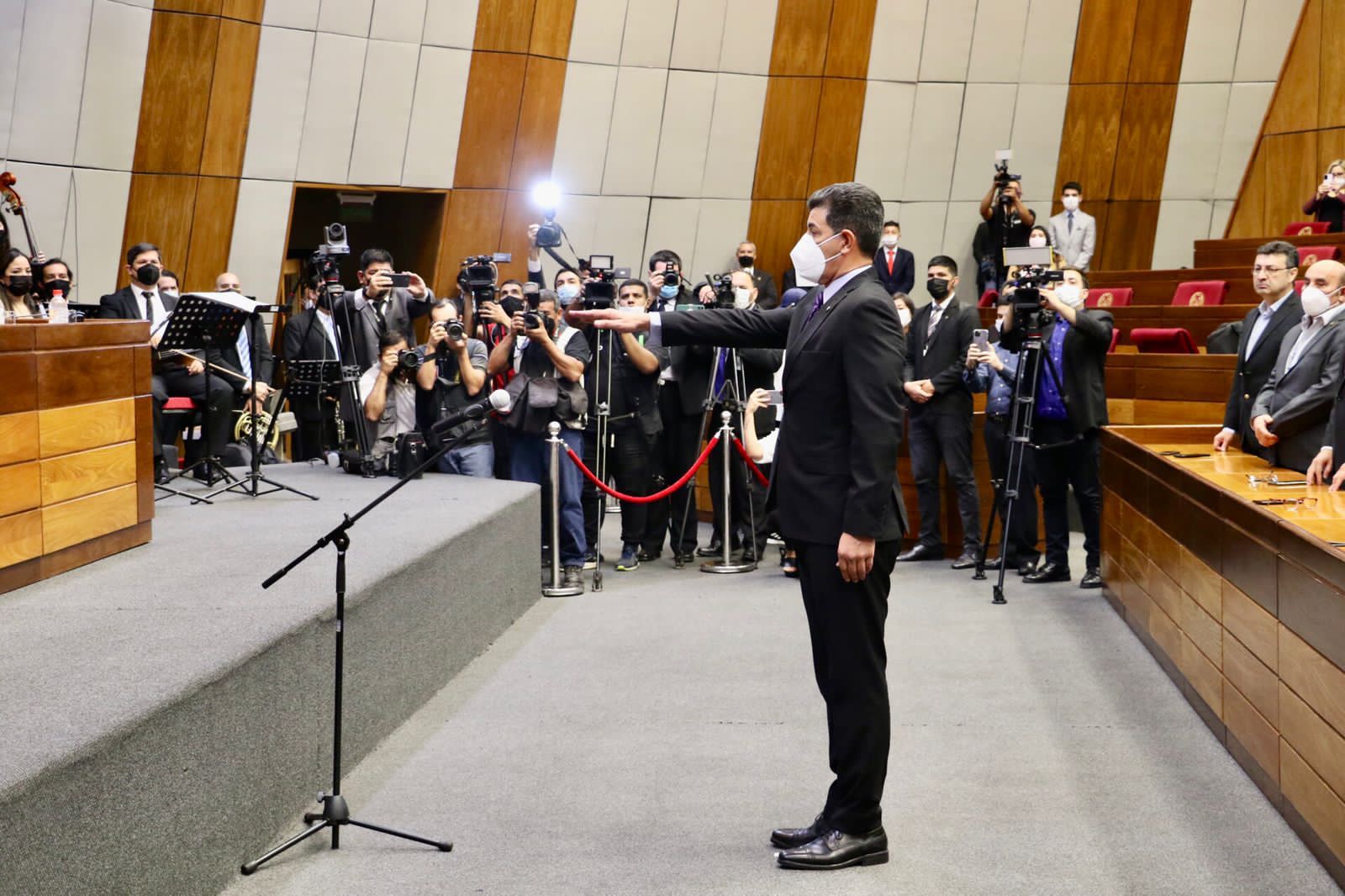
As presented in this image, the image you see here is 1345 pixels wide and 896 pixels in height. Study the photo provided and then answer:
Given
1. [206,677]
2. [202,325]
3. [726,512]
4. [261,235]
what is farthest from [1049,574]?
[261,235]

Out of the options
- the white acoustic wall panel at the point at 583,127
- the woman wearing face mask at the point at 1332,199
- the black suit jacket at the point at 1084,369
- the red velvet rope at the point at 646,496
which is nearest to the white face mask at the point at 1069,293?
the black suit jacket at the point at 1084,369

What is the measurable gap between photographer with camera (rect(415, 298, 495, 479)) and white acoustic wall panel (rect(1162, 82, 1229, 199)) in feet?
28.7

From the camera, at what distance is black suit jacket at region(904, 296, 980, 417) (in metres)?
6.98

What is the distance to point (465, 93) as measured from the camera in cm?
1220

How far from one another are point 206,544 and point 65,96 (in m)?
6.90

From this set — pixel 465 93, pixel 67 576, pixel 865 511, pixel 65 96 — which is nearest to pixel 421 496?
pixel 67 576

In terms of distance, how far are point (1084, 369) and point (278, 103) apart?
748 centimetres

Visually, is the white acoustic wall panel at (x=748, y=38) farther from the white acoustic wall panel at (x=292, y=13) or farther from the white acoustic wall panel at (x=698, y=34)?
the white acoustic wall panel at (x=292, y=13)

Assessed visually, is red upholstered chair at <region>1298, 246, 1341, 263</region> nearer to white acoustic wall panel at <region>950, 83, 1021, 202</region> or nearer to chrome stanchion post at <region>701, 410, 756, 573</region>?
white acoustic wall panel at <region>950, 83, 1021, 202</region>

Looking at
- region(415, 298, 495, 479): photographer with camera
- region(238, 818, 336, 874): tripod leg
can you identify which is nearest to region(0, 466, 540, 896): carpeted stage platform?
region(238, 818, 336, 874): tripod leg

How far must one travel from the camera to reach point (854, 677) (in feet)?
10.2

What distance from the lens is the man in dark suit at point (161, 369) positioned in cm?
628

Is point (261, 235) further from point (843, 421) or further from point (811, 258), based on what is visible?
point (843, 421)

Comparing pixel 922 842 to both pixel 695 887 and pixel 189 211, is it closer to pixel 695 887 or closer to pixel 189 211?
pixel 695 887
